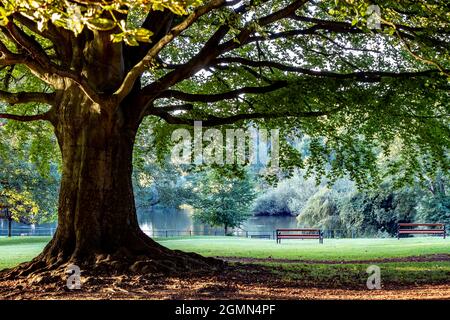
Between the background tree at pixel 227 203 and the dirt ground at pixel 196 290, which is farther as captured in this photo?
the background tree at pixel 227 203

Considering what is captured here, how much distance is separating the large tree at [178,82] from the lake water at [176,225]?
31925 mm

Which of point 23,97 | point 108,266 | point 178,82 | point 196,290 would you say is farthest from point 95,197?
point 196,290

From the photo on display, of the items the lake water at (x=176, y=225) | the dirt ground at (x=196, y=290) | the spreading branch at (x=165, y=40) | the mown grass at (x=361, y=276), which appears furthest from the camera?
the lake water at (x=176, y=225)

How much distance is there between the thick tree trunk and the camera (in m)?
9.78

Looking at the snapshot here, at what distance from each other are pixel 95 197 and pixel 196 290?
3.49 metres

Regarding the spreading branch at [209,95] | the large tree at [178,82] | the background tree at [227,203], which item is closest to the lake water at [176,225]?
the background tree at [227,203]

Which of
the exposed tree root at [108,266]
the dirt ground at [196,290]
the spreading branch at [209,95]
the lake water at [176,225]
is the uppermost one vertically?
the spreading branch at [209,95]

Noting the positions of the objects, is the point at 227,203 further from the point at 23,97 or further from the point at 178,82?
the point at 23,97

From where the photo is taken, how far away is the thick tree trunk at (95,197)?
9.78 m

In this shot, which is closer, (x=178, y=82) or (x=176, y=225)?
(x=178, y=82)

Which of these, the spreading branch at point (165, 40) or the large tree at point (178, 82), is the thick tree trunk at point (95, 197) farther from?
the spreading branch at point (165, 40)

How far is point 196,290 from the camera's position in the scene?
7.45 metres
